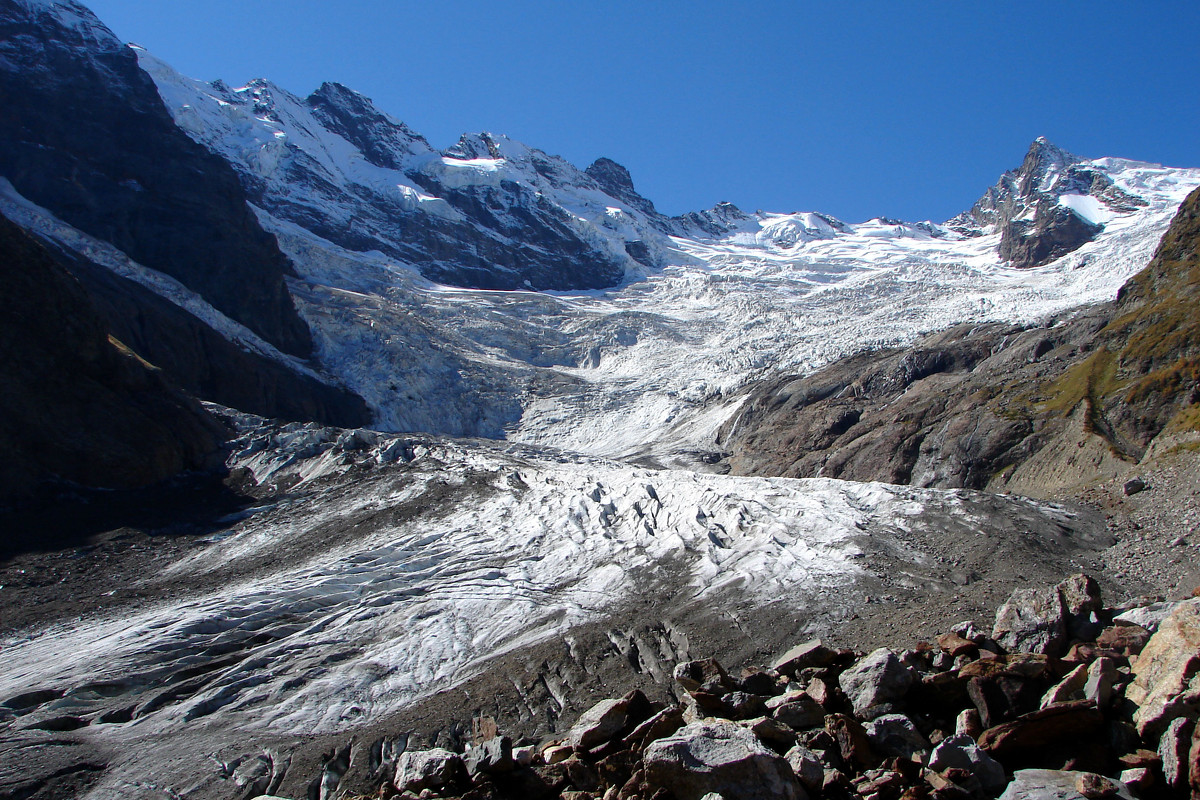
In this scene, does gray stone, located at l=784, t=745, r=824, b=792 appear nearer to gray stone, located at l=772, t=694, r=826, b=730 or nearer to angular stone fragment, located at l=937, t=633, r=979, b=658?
gray stone, located at l=772, t=694, r=826, b=730

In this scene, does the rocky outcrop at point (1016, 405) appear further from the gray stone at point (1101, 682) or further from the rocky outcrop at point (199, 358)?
the rocky outcrop at point (199, 358)

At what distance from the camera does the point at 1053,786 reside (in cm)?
845

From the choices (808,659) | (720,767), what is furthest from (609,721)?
(808,659)

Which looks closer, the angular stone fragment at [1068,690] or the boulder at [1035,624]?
the angular stone fragment at [1068,690]

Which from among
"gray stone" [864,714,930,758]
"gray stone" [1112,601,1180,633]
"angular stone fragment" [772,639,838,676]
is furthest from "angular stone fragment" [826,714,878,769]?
"gray stone" [1112,601,1180,633]

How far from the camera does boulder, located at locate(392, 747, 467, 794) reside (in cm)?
1106

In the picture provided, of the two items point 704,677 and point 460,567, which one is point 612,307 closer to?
point 460,567

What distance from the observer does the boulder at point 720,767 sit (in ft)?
29.7

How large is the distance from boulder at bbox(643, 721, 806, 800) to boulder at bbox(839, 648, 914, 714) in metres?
2.29

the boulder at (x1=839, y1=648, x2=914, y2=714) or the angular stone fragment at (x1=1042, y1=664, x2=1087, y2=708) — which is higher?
the angular stone fragment at (x1=1042, y1=664, x2=1087, y2=708)

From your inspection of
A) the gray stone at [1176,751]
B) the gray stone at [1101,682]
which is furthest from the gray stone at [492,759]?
the gray stone at [1176,751]

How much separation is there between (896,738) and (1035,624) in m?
4.24

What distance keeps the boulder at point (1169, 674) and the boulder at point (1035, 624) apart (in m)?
2.02

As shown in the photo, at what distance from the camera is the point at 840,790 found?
9.14 m
